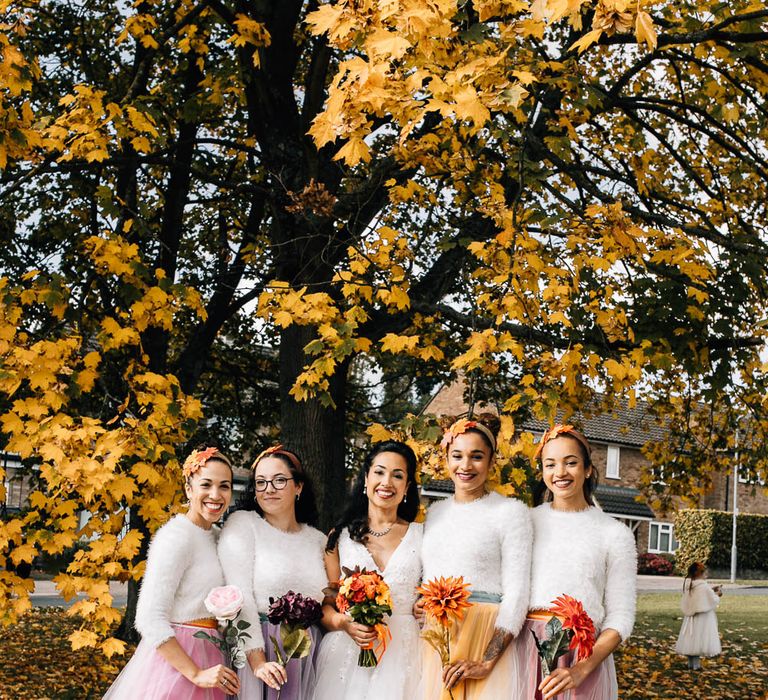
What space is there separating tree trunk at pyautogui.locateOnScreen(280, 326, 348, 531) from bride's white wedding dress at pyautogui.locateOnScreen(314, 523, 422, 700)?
3185 millimetres

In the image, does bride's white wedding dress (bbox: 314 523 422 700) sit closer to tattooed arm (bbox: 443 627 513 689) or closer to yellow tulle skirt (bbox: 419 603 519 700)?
yellow tulle skirt (bbox: 419 603 519 700)

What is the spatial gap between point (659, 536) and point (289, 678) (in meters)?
38.6

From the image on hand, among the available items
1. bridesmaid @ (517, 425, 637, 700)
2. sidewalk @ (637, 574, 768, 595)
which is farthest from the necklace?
sidewalk @ (637, 574, 768, 595)

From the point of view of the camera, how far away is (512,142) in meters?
7.14

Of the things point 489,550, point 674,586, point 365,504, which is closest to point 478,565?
point 489,550

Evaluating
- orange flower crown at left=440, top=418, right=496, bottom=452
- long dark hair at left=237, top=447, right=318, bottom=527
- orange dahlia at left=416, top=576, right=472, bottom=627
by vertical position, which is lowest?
orange dahlia at left=416, top=576, right=472, bottom=627

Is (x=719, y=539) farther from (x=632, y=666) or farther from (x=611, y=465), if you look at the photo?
(x=632, y=666)

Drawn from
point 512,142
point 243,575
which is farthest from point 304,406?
point 243,575

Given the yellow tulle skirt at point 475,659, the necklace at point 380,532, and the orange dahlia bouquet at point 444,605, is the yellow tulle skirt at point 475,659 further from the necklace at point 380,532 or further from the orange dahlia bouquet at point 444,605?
the necklace at point 380,532

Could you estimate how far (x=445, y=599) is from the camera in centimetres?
416

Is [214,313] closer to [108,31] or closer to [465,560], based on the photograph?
[108,31]

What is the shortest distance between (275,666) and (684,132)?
343 inches

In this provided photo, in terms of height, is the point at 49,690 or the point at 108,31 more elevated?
the point at 108,31

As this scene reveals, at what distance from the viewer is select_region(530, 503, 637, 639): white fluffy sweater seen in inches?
168
